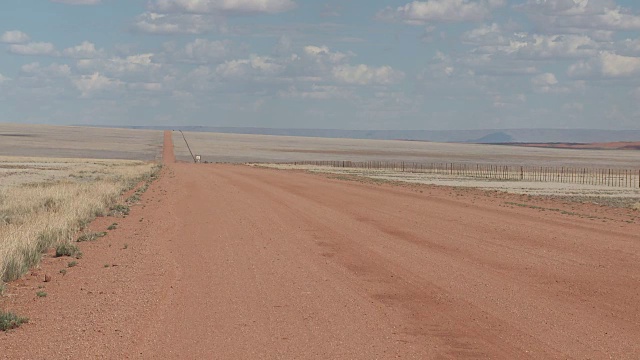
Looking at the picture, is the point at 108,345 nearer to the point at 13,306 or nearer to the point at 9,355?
the point at 9,355

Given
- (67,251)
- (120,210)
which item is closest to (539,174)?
(120,210)

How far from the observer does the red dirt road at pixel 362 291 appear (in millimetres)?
9312

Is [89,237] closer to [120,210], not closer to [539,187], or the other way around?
[120,210]

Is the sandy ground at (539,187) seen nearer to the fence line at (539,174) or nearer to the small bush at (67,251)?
the fence line at (539,174)

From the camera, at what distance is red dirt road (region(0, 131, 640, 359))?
9.31 metres

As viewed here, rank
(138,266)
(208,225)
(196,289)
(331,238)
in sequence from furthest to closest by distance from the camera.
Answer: (208,225) → (331,238) → (138,266) → (196,289)

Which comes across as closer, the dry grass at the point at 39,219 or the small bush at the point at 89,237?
the dry grass at the point at 39,219

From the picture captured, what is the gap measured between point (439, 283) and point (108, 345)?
19.2ft

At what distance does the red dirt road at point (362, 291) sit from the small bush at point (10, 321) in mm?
160

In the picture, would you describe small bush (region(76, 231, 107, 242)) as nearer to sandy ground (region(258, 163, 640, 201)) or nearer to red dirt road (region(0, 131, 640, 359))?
red dirt road (region(0, 131, 640, 359))

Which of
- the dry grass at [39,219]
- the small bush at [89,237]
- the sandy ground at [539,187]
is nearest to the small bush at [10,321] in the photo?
the dry grass at [39,219]

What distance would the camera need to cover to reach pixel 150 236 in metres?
19.4

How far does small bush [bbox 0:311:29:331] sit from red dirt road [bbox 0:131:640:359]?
160mm

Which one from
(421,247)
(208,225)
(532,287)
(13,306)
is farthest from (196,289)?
(208,225)
